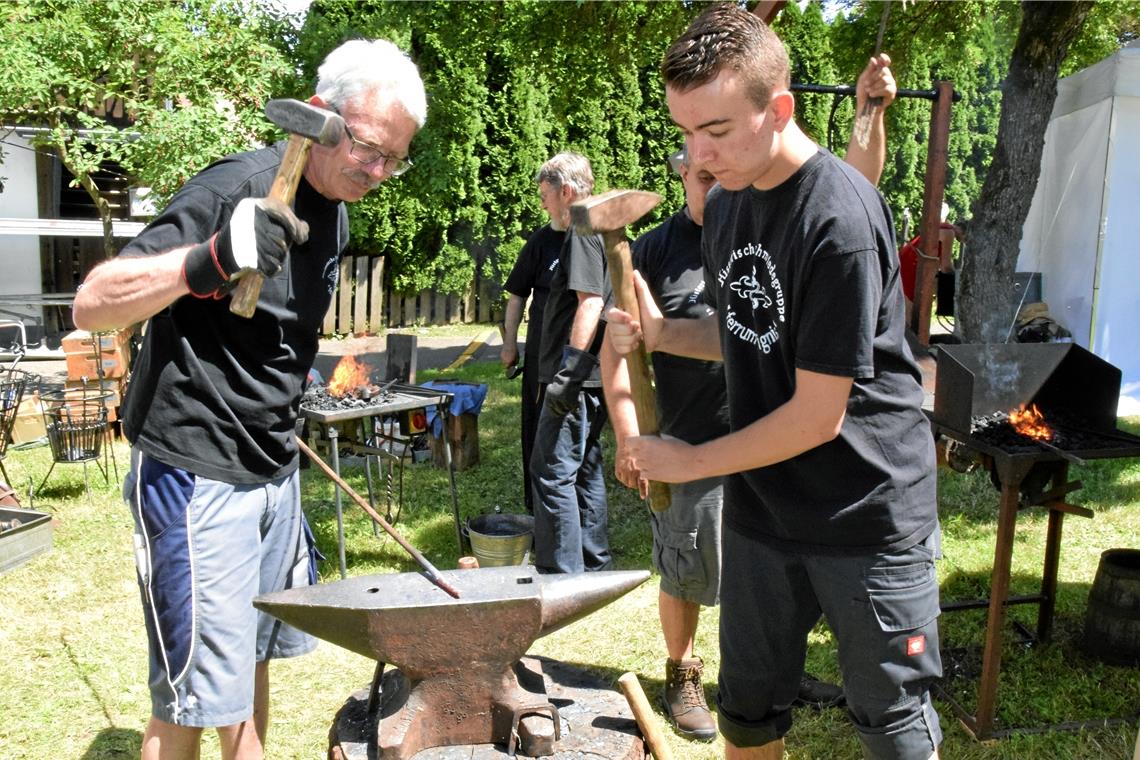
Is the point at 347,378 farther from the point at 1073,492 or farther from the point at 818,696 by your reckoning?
the point at 1073,492

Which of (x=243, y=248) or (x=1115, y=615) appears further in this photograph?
(x=1115, y=615)

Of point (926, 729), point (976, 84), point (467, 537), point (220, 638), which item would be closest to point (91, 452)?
point (467, 537)

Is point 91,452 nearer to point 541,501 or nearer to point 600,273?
point 541,501

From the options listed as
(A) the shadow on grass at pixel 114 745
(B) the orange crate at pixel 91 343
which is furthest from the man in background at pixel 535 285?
(B) the orange crate at pixel 91 343

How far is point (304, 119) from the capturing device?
2.06 m

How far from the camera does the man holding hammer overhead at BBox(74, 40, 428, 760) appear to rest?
217 cm

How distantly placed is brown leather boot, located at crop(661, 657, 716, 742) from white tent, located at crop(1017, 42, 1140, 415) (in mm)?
6757

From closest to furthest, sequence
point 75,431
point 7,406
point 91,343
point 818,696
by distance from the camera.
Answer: point 818,696 < point 7,406 < point 75,431 < point 91,343

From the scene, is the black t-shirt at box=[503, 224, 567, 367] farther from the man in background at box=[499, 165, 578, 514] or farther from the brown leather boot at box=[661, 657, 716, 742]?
the brown leather boot at box=[661, 657, 716, 742]

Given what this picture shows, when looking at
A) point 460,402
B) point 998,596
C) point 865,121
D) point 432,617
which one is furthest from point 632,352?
point 460,402

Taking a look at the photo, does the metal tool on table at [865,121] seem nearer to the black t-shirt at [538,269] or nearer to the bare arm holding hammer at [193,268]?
the bare arm holding hammer at [193,268]

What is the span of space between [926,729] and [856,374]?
0.92 metres

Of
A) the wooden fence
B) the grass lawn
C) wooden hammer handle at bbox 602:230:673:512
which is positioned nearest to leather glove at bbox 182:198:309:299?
wooden hammer handle at bbox 602:230:673:512

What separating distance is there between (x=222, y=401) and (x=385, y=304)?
12238 millimetres
